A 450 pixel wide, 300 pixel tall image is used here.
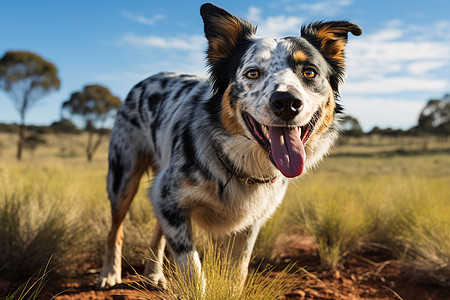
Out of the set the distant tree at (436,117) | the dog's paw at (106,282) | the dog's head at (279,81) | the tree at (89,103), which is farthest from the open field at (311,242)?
the distant tree at (436,117)

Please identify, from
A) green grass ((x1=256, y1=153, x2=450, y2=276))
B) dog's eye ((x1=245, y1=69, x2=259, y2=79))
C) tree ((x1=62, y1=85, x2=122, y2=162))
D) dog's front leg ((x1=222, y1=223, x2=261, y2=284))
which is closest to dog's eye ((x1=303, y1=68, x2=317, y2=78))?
dog's eye ((x1=245, y1=69, x2=259, y2=79))

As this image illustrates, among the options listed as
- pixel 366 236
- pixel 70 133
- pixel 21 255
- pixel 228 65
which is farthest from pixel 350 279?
pixel 70 133

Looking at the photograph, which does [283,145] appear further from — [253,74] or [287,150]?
[253,74]

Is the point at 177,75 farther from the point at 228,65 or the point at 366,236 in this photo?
the point at 366,236

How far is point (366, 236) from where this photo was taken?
512 cm

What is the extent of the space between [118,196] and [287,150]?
7.36 feet

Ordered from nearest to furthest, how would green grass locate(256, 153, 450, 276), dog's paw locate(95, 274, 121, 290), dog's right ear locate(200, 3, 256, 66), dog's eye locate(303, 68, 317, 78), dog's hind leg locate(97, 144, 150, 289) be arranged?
dog's eye locate(303, 68, 317, 78), dog's right ear locate(200, 3, 256, 66), dog's paw locate(95, 274, 121, 290), dog's hind leg locate(97, 144, 150, 289), green grass locate(256, 153, 450, 276)

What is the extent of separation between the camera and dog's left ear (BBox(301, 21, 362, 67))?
120 inches

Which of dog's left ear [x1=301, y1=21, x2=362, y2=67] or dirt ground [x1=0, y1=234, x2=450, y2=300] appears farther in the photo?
dirt ground [x1=0, y1=234, x2=450, y2=300]

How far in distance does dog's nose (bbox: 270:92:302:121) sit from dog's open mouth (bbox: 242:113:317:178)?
0.17m

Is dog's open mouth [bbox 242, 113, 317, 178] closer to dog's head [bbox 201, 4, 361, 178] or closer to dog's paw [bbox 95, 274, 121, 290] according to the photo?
dog's head [bbox 201, 4, 361, 178]

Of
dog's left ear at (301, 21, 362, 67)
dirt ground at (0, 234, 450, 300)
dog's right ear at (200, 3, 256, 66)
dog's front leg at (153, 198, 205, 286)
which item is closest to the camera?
dog's front leg at (153, 198, 205, 286)

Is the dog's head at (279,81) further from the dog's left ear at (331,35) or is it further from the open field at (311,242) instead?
the open field at (311,242)

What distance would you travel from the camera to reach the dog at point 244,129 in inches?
95.6
